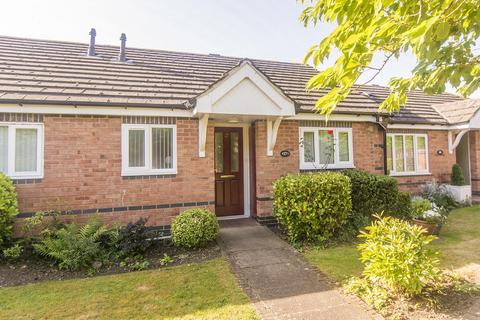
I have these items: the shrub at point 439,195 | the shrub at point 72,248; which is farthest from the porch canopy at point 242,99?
the shrub at point 439,195

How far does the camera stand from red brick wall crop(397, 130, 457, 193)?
34.4 ft

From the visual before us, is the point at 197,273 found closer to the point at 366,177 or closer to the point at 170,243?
the point at 170,243

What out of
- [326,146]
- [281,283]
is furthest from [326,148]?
[281,283]

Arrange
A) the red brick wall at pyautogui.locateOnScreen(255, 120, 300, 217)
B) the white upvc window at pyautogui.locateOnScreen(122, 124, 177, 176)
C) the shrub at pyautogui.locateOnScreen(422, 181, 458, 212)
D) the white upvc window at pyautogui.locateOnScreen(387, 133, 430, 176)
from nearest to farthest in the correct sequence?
the white upvc window at pyautogui.locateOnScreen(122, 124, 177, 176), the red brick wall at pyautogui.locateOnScreen(255, 120, 300, 217), the shrub at pyautogui.locateOnScreen(422, 181, 458, 212), the white upvc window at pyautogui.locateOnScreen(387, 133, 430, 176)

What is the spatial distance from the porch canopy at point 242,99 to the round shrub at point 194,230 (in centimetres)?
196

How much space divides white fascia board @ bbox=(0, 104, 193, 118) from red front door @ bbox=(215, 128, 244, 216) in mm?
1650

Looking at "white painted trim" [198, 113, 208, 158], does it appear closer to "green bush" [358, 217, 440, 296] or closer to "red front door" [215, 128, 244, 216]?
"red front door" [215, 128, 244, 216]

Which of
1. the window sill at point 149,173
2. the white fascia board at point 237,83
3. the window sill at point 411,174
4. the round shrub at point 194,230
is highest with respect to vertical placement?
the white fascia board at point 237,83

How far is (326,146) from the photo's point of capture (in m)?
8.47

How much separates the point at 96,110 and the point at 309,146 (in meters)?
6.04

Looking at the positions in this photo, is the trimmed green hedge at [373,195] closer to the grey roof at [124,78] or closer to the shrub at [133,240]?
the grey roof at [124,78]

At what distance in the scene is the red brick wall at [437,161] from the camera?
412 inches

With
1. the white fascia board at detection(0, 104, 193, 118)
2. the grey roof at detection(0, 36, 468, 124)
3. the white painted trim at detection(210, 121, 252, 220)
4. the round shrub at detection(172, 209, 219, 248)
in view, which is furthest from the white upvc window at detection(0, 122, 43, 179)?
the white painted trim at detection(210, 121, 252, 220)

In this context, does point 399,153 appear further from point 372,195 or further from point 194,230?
point 194,230
